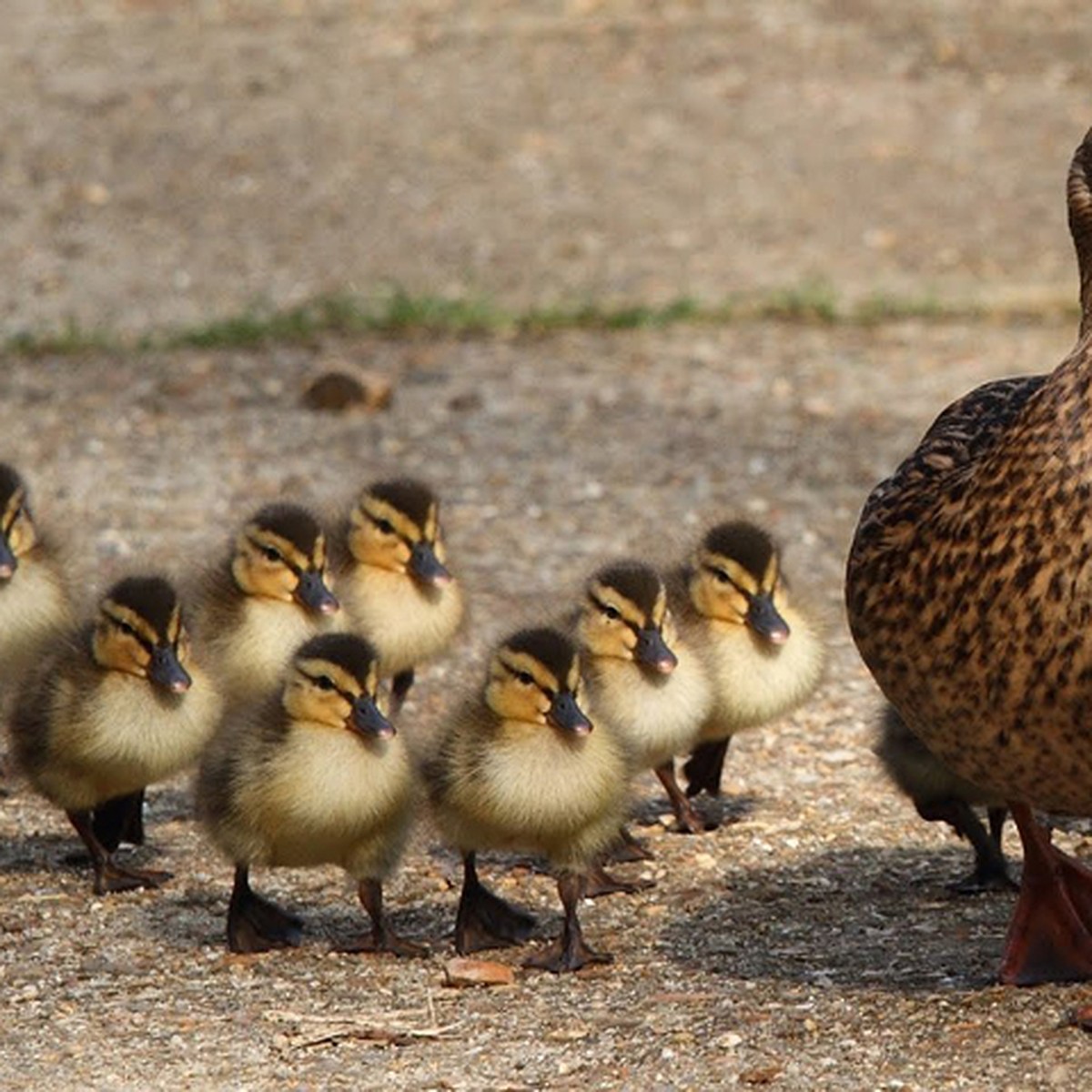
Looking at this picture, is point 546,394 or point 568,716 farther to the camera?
point 546,394

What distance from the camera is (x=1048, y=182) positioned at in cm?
1417

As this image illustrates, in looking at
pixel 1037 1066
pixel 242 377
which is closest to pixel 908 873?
pixel 1037 1066

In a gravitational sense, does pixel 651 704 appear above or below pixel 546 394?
below

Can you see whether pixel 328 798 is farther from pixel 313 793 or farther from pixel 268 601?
pixel 268 601

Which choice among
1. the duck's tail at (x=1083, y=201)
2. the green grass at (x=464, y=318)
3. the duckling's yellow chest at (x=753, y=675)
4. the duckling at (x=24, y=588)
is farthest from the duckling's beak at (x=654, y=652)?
the green grass at (x=464, y=318)

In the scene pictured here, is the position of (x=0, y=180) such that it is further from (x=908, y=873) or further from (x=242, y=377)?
Answer: (x=908, y=873)

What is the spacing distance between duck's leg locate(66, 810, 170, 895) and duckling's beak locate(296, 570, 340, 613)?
34.6 inches

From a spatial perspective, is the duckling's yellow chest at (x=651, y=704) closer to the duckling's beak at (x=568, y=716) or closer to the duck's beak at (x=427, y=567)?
the duckling's beak at (x=568, y=716)

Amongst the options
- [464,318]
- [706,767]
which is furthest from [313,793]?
[464,318]

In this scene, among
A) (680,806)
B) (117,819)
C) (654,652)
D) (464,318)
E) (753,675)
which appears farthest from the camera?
(464,318)

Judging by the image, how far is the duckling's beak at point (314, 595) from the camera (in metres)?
6.82

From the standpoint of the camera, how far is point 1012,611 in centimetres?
485

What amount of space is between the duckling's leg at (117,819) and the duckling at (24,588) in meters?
0.50

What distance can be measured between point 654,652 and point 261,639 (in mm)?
1067
